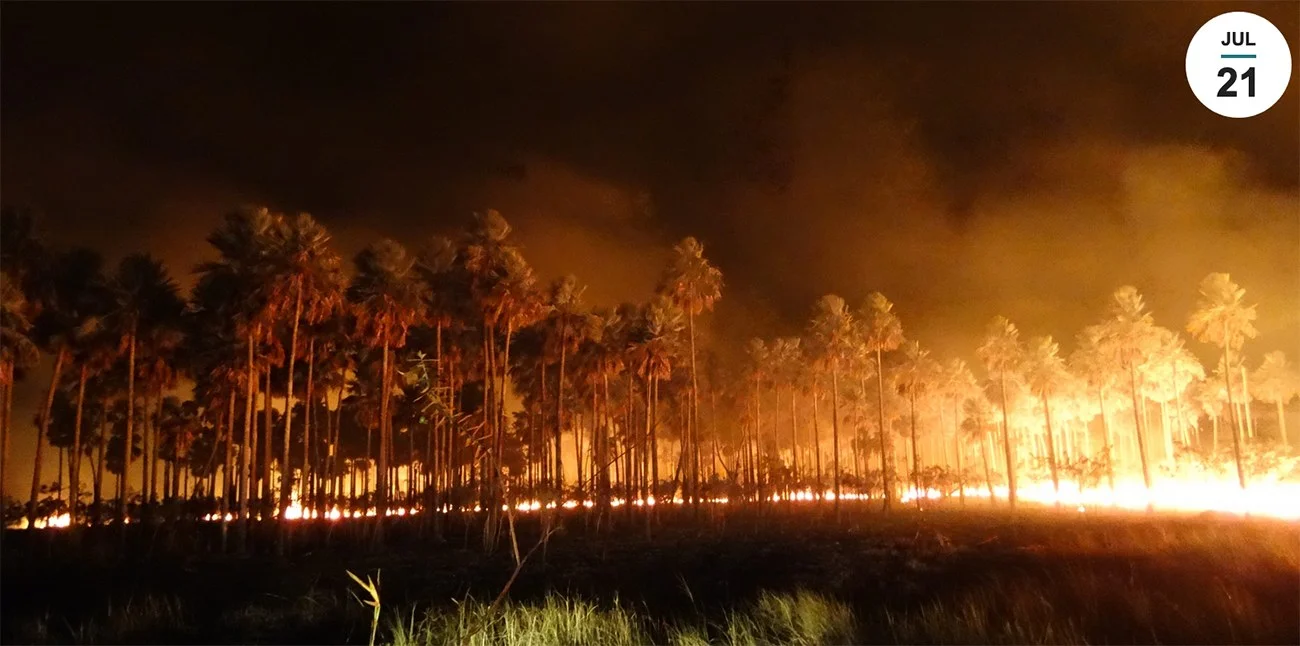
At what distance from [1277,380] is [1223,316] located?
31.0 metres

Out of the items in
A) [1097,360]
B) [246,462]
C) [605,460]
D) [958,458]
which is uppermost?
[1097,360]

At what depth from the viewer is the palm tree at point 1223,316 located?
2290 inches

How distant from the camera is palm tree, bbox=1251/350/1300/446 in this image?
3152 inches

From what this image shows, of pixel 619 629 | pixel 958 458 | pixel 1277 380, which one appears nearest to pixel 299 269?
pixel 619 629

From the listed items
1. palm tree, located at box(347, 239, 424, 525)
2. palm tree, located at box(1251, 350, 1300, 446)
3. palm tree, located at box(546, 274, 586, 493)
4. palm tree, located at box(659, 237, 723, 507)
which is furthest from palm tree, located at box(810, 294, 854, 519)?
palm tree, located at box(1251, 350, 1300, 446)

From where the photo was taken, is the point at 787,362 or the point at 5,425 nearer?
the point at 5,425

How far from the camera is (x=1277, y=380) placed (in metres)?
81.2

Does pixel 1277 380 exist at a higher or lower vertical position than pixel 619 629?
higher

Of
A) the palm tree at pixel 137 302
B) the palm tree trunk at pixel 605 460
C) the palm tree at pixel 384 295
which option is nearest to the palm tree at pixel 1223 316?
the palm tree trunk at pixel 605 460

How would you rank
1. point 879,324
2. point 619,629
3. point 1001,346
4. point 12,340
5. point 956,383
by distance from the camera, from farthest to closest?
point 956,383 → point 1001,346 → point 879,324 → point 12,340 → point 619,629

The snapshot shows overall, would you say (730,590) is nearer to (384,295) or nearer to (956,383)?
(384,295)

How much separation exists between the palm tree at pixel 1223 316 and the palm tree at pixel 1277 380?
26169 millimetres

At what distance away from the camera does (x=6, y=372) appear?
34531 mm

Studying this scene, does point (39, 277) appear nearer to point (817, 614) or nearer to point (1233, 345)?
point (817, 614)
